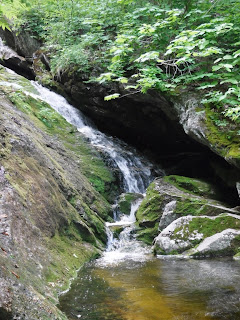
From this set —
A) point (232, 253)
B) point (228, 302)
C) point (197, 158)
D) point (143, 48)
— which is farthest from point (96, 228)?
point (197, 158)

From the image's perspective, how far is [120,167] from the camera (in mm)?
12844

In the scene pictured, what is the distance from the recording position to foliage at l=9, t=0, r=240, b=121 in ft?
25.4

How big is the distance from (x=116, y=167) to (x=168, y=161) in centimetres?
419

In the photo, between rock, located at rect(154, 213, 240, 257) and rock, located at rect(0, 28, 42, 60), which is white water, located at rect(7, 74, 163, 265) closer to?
rock, located at rect(154, 213, 240, 257)

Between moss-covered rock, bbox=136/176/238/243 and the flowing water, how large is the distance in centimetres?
78

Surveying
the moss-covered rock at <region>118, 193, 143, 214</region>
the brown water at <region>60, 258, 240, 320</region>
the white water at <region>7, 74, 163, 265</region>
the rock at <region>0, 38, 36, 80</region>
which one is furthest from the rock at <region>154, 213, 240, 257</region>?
the rock at <region>0, 38, 36, 80</region>

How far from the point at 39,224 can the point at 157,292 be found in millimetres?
2533

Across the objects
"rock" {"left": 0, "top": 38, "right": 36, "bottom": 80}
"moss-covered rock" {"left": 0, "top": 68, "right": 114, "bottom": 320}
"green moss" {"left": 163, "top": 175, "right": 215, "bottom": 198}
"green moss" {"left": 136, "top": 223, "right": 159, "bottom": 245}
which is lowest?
"green moss" {"left": 136, "top": 223, "right": 159, "bottom": 245}

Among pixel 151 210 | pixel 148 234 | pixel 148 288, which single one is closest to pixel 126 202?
pixel 151 210

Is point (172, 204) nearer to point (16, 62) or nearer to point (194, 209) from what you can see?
point (194, 209)

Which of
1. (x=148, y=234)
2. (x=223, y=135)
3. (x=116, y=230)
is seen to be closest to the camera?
(x=223, y=135)

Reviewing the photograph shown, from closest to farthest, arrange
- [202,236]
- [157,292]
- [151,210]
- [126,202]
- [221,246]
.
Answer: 1. [157,292]
2. [221,246]
3. [202,236]
4. [151,210]
5. [126,202]

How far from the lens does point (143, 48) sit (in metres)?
9.59

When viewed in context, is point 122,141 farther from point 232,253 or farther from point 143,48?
point 232,253
